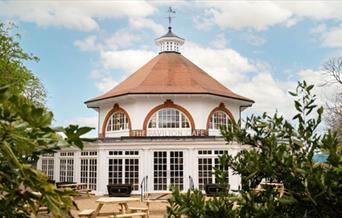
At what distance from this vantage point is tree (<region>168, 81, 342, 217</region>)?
2283 millimetres

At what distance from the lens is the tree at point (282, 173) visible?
228 centimetres

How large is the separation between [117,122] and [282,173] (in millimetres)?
26753

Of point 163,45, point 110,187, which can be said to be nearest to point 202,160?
point 110,187

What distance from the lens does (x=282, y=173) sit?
254 centimetres

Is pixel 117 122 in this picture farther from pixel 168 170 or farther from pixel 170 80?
pixel 168 170

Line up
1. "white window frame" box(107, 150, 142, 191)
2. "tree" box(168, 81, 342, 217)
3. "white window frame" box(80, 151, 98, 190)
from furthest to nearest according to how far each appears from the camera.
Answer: "white window frame" box(80, 151, 98, 190), "white window frame" box(107, 150, 142, 191), "tree" box(168, 81, 342, 217)

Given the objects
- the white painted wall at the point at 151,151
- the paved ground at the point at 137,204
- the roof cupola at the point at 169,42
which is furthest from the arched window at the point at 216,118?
the paved ground at the point at 137,204

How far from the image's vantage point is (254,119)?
299 cm

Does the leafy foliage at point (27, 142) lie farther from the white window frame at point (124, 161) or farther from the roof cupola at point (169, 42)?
the roof cupola at point (169, 42)

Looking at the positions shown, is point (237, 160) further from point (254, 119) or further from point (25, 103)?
point (25, 103)

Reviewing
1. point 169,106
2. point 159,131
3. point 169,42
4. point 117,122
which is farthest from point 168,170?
point 169,42

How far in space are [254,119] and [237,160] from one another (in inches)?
14.0

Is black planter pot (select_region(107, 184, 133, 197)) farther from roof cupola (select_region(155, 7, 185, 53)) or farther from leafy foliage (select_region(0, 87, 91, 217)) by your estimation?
leafy foliage (select_region(0, 87, 91, 217))

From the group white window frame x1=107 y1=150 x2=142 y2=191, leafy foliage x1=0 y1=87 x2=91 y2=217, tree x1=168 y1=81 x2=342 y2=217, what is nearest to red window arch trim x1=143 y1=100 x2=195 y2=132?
white window frame x1=107 y1=150 x2=142 y2=191
